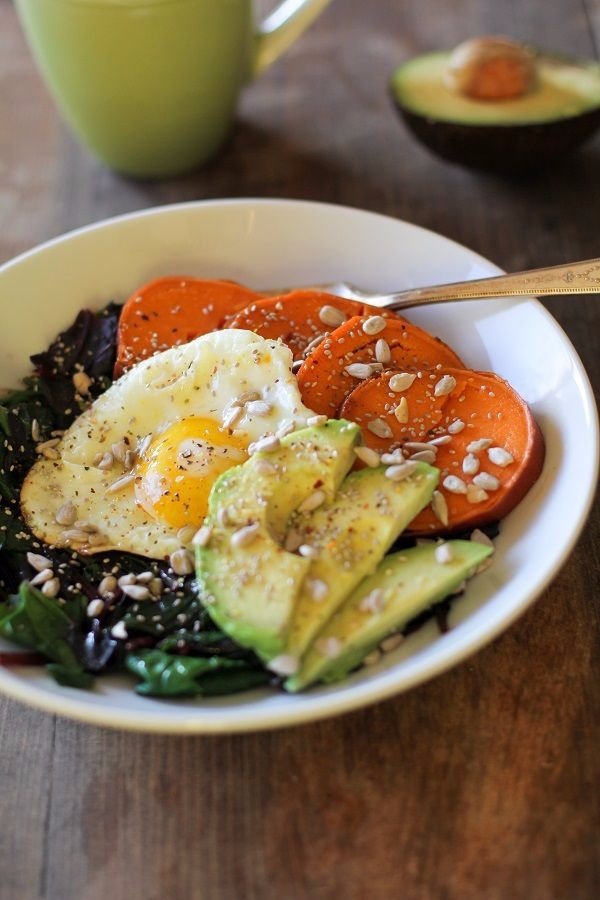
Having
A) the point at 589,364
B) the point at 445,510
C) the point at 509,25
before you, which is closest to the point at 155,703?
the point at 445,510

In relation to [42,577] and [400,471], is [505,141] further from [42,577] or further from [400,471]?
[42,577]

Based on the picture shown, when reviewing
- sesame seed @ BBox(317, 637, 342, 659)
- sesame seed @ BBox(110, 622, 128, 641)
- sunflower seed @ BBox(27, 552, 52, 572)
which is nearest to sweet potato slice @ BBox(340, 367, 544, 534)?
sesame seed @ BBox(317, 637, 342, 659)

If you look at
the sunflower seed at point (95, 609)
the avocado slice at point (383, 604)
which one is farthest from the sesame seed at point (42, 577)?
the avocado slice at point (383, 604)

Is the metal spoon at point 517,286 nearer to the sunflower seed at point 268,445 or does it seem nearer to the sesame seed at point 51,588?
the sunflower seed at point 268,445

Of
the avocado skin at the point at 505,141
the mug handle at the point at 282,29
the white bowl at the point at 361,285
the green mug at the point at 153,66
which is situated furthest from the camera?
the mug handle at the point at 282,29

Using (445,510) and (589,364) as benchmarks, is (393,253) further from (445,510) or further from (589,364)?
(445,510)

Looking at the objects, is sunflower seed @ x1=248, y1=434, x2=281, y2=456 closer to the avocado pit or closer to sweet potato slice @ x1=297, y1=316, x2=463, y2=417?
sweet potato slice @ x1=297, y1=316, x2=463, y2=417

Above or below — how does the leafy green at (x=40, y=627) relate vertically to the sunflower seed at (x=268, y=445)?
below
